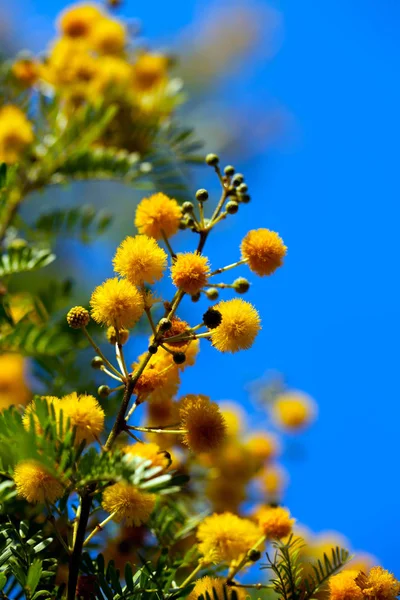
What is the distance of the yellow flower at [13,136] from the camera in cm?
313

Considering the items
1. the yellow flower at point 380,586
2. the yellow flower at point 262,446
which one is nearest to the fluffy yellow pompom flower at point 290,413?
the yellow flower at point 262,446

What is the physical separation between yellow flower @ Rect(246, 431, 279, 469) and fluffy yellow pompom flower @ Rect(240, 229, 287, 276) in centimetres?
154

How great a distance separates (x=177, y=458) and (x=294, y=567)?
964 mm

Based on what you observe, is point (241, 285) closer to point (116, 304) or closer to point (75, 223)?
point (116, 304)

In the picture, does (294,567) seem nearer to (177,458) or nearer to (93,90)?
(177,458)

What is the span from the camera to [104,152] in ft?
10.6

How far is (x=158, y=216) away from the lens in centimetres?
184

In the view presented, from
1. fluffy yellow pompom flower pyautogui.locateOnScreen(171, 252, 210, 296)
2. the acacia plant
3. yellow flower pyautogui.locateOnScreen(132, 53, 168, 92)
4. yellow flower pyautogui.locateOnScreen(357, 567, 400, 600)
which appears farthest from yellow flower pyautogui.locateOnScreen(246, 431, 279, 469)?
yellow flower pyautogui.locateOnScreen(132, 53, 168, 92)

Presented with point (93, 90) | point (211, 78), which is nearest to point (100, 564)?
point (93, 90)

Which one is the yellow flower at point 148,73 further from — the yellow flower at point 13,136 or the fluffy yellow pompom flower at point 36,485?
the fluffy yellow pompom flower at point 36,485

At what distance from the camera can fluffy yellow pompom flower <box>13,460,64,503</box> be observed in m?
1.42

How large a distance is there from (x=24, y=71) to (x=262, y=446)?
234cm

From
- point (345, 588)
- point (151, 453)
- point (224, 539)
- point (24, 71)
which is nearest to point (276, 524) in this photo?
point (224, 539)

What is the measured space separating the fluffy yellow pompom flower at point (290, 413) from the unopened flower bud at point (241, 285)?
87.6 inches
